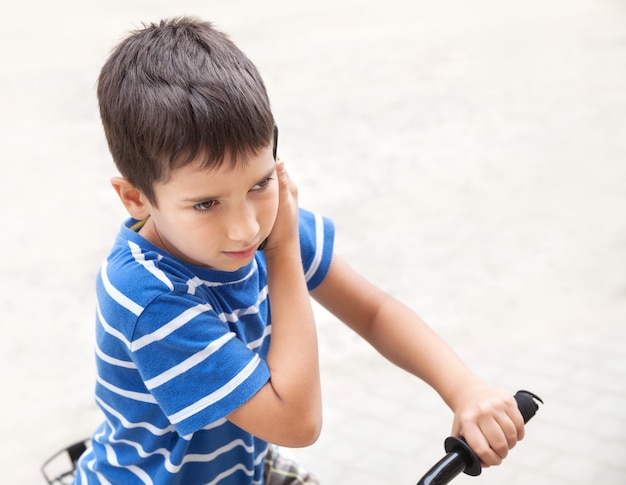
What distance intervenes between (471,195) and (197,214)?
3.27 m

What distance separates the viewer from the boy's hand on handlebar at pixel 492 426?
112 cm

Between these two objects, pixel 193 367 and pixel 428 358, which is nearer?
pixel 193 367

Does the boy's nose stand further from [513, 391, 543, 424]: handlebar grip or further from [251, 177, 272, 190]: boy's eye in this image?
[513, 391, 543, 424]: handlebar grip

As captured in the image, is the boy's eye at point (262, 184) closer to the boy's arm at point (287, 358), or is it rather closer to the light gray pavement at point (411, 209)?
the boy's arm at point (287, 358)

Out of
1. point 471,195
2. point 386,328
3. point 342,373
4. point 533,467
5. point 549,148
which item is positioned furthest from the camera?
point 549,148

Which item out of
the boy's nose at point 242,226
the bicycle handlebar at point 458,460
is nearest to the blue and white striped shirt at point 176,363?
the boy's nose at point 242,226

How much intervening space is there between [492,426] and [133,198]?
558 millimetres

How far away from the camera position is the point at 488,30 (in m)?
6.81

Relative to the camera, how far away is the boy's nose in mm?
1097

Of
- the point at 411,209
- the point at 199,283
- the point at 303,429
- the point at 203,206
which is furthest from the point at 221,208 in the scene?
the point at 411,209

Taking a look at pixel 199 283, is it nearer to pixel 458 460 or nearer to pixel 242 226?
pixel 242 226

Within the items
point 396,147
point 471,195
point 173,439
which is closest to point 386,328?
point 173,439

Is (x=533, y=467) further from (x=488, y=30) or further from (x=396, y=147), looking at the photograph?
(x=488, y=30)

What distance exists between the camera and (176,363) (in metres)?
1.12
